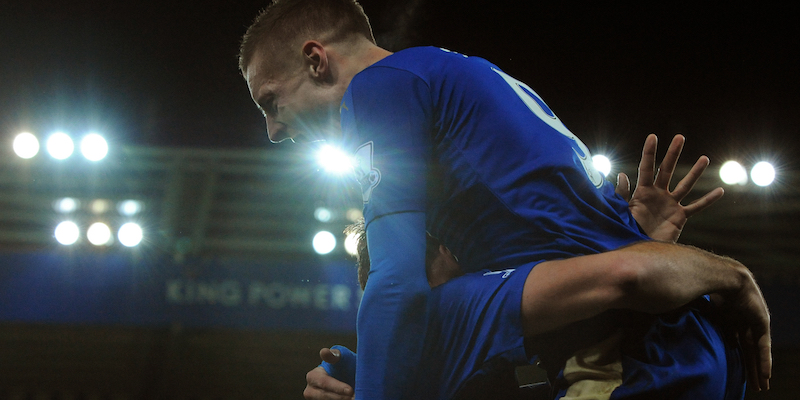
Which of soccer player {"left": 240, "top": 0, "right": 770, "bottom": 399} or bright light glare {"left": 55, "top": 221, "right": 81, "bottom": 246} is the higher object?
bright light glare {"left": 55, "top": 221, "right": 81, "bottom": 246}

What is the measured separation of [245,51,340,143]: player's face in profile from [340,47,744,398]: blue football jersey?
1.07 feet

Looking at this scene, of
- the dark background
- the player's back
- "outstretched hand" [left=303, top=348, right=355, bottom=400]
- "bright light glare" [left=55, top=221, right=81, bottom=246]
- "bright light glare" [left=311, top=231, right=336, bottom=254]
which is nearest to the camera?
the player's back

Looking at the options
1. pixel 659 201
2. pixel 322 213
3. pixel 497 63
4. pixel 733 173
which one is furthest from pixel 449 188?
pixel 322 213

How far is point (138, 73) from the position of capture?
20.5 ft

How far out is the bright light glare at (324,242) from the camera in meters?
8.15

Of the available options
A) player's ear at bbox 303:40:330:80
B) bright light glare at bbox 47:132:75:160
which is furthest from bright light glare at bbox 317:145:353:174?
player's ear at bbox 303:40:330:80

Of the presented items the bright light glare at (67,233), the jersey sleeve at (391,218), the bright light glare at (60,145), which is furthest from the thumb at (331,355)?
the bright light glare at (60,145)

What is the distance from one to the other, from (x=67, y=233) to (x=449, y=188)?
818 centimetres

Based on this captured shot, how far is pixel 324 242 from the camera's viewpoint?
8.23 metres

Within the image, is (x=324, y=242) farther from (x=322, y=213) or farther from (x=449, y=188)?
(x=449, y=188)

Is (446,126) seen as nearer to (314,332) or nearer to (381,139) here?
(381,139)

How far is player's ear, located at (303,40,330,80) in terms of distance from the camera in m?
1.53

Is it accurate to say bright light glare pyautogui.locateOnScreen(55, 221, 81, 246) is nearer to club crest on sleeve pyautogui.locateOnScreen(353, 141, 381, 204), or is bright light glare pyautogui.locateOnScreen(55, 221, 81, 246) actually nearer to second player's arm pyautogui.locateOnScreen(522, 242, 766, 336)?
club crest on sleeve pyautogui.locateOnScreen(353, 141, 381, 204)

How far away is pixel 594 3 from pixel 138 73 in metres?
5.12
